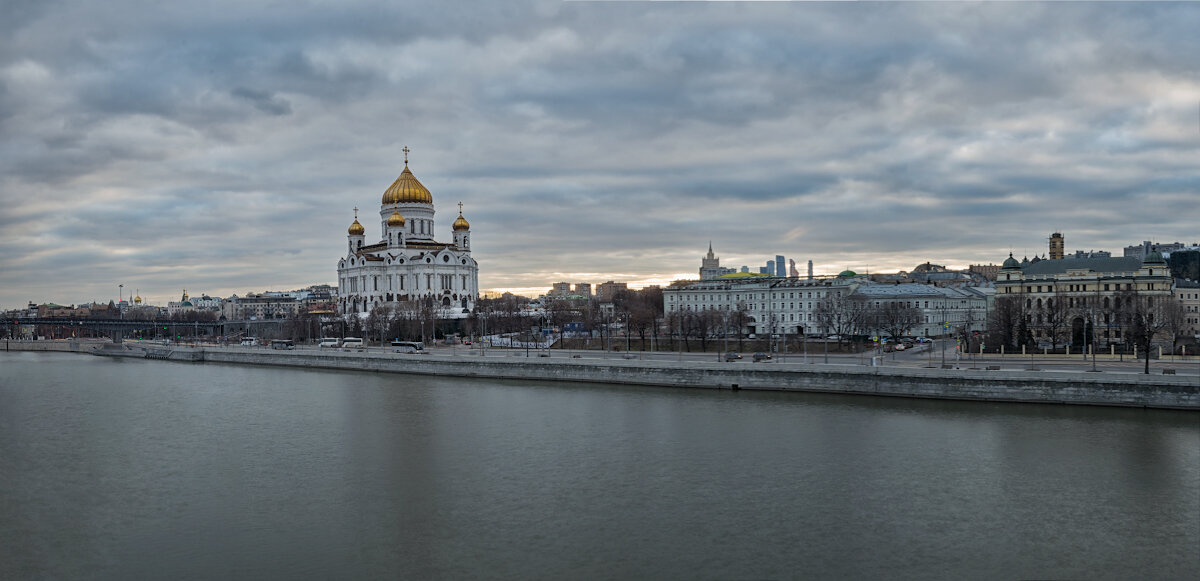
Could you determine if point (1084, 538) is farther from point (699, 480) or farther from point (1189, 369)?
point (1189, 369)

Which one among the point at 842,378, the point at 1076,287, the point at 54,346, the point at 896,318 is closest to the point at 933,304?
the point at 896,318

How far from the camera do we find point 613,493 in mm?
16781

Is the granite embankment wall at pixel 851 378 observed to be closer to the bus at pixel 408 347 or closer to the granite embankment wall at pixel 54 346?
the bus at pixel 408 347

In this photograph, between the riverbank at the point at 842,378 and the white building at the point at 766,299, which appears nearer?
the riverbank at the point at 842,378

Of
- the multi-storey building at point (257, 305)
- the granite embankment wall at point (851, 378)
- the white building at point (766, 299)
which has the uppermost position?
the multi-storey building at point (257, 305)

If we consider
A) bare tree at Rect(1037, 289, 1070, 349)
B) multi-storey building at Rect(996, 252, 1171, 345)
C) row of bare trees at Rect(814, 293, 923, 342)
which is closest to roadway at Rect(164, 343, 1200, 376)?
bare tree at Rect(1037, 289, 1070, 349)

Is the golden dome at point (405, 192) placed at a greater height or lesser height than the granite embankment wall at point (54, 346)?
greater

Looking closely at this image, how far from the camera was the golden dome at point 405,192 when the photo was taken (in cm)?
7975

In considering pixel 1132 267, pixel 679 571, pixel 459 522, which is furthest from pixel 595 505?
pixel 1132 267

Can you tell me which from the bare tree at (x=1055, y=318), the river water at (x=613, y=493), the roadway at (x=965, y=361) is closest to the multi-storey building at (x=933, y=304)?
the bare tree at (x=1055, y=318)

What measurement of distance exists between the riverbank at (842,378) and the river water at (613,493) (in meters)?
0.64

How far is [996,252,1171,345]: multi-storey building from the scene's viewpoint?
44.8 m

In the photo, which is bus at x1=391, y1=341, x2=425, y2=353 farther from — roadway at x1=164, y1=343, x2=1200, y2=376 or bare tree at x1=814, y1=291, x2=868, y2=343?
bare tree at x1=814, y1=291, x2=868, y2=343

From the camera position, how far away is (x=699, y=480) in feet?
58.1
